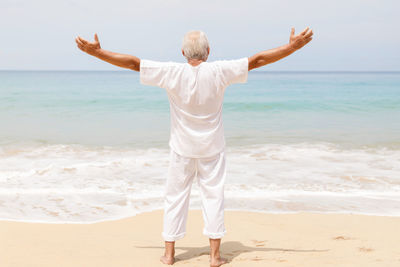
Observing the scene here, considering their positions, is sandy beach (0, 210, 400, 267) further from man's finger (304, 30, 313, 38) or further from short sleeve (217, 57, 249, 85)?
man's finger (304, 30, 313, 38)

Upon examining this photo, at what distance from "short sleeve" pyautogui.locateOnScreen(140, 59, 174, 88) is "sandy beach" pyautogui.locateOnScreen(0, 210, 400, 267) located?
1455 millimetres

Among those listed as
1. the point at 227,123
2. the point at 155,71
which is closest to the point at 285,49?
the point at 155,71

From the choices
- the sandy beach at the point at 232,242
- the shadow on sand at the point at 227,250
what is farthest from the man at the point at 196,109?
the sandy beach at the point at 232,242

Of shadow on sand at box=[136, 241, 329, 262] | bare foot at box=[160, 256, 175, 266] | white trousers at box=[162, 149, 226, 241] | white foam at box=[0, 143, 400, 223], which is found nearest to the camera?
white trousers at box=[162, 149, 226, 241]

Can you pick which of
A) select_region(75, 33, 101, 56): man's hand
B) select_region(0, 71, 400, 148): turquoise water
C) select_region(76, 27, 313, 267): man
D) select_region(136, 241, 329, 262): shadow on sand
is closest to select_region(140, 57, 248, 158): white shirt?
select_region(76, 27, 313, 267): man

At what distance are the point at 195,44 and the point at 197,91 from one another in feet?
1.08

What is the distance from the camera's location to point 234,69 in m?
2.97

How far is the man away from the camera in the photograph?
2.94 metres

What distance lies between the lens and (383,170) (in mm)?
7578

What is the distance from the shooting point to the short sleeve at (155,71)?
2961mm

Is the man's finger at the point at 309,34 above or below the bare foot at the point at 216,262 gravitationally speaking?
above

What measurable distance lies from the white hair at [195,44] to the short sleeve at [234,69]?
0.49 ft

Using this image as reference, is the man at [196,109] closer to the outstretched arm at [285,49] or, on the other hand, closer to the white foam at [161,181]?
the outstretched arm at [285,49]

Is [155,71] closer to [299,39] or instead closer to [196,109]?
[196,109]
